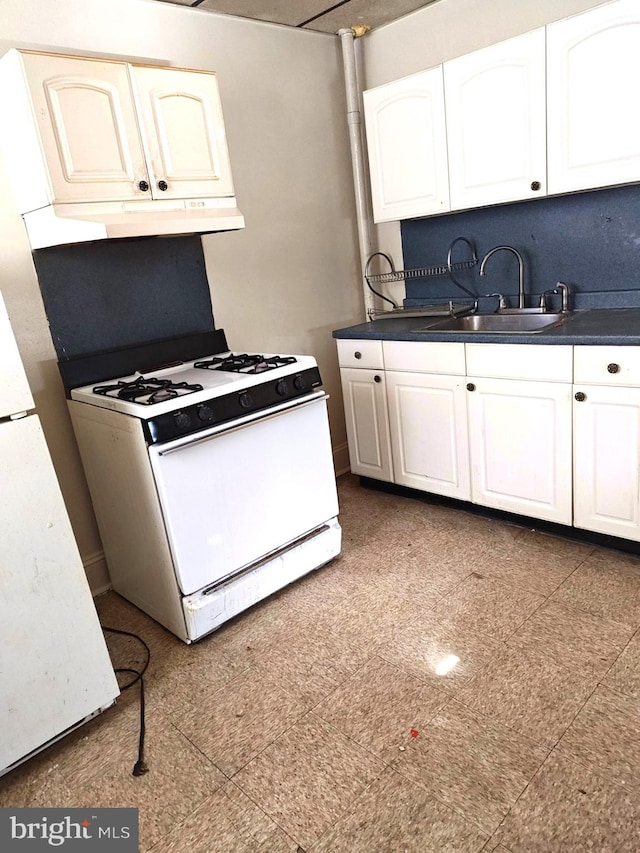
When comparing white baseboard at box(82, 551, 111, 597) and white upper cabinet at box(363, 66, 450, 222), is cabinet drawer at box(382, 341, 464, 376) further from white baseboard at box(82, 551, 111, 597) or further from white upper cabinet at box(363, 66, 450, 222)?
white baseboard at box(82, 551, 111, 597)

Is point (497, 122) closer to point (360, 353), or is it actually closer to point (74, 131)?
point (360, 353)

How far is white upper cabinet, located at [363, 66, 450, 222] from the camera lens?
101 inches

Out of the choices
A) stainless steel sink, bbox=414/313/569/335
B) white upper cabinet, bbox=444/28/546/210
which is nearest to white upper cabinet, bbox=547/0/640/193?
white upper cabinet, bbox=444/28/546/210

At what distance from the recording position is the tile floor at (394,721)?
1.36m

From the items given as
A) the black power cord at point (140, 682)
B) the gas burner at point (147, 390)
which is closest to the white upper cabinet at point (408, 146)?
the gas burner at point (147, 390)

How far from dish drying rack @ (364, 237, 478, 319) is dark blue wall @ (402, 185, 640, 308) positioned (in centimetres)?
4

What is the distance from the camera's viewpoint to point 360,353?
285 centimetres

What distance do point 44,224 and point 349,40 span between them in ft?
6.47

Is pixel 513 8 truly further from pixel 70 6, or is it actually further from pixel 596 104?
pixel 70 6

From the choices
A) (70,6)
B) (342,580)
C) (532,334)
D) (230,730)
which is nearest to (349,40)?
(70,6)

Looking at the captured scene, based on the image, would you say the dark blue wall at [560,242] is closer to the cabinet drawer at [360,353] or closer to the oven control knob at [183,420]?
the cabinet drawer at [360,353]

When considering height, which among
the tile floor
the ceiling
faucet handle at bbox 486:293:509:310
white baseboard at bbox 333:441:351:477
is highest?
the ceiling

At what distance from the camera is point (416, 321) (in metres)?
2.91

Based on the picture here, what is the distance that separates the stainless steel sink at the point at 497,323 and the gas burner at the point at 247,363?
681mm
